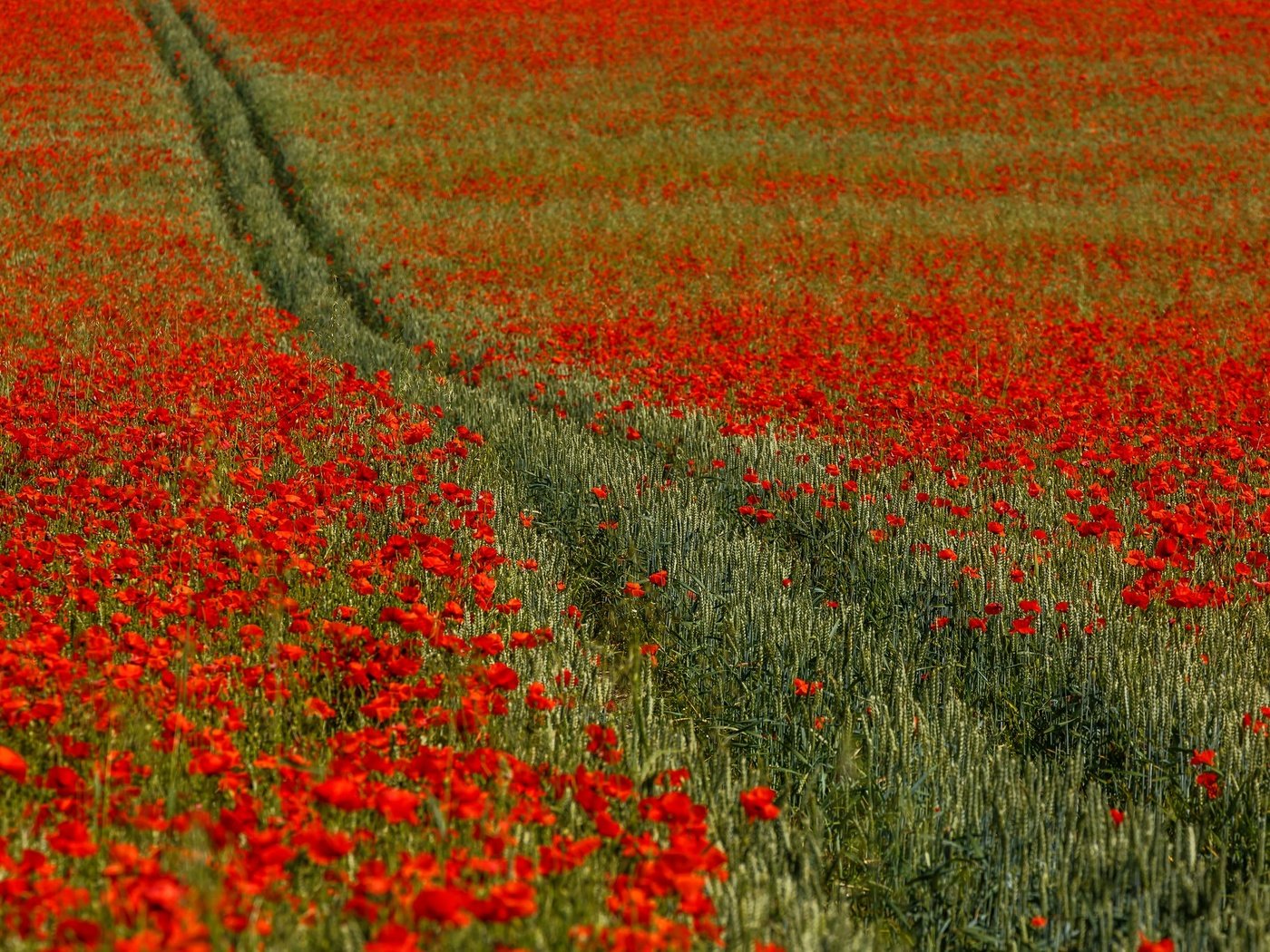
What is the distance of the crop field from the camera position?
2723 mm

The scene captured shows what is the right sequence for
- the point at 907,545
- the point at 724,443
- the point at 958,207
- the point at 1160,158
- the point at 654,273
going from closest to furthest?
the point at 907,545
the point at 724,443
the point at 654,273
the point at 958,207
the point at 1160,158

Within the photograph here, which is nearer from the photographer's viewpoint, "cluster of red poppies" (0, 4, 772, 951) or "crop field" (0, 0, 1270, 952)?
"cluster of red poppies" (0, 4, 772, 951)

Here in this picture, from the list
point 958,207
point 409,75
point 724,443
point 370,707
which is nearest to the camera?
point 370,707

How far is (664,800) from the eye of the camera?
8.69ft

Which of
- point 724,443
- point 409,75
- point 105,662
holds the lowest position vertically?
point 724,443

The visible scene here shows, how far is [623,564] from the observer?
19.9 feet

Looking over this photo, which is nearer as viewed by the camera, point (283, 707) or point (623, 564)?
point (283, 707)

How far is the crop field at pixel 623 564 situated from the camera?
272 centimetres

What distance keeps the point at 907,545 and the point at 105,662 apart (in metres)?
3.84

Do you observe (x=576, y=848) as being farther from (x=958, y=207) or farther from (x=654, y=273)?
(x=958, y=207)

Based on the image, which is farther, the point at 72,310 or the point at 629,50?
the point at 629,50

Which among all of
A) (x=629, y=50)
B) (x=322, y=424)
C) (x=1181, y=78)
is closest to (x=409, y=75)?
(x=629, y=50)

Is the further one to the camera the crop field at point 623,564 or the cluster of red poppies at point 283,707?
the crop field at point 623,564

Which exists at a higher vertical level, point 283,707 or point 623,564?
point 283,707
